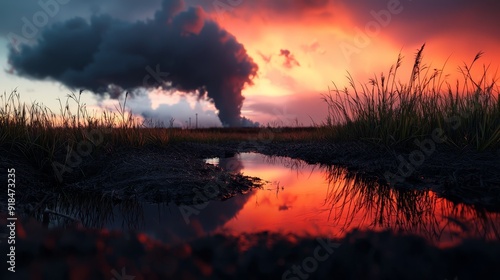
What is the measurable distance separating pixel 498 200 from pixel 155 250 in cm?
406

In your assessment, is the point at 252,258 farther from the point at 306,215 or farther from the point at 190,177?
the point at 190,177

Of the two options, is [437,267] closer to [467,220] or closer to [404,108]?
[467,220]

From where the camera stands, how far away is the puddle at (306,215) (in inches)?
123

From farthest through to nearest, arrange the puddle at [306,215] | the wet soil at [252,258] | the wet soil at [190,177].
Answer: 1. the wet soil at [190,177]
2. the puddle at [306,215]
3. the wet soil at [252,258]

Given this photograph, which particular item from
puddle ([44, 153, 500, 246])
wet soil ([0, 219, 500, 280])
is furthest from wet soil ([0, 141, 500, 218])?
wet soil ([0, 219, 500, 280])

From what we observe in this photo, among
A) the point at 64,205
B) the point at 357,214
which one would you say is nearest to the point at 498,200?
the point at 357,214

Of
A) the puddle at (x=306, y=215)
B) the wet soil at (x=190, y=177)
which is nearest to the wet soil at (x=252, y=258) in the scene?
the puddle at (x=306, y=215)

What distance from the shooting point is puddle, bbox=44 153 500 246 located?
3113mm

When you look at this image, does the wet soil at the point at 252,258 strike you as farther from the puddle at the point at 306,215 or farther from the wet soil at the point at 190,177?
the wet soil at the point at 190,177

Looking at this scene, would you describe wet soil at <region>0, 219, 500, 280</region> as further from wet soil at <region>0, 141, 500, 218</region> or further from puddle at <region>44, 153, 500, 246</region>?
wet soil at <region>0, 141, 500, 218</region>

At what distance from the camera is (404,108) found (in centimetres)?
848

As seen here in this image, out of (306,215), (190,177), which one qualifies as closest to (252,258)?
(306,215)

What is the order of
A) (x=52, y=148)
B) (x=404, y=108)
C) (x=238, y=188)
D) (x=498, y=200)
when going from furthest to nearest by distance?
(x=404, y=108) < (x=52, y=148) < (x=238, y=188) < (x=498, y=200)

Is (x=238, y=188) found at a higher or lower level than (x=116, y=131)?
lower
